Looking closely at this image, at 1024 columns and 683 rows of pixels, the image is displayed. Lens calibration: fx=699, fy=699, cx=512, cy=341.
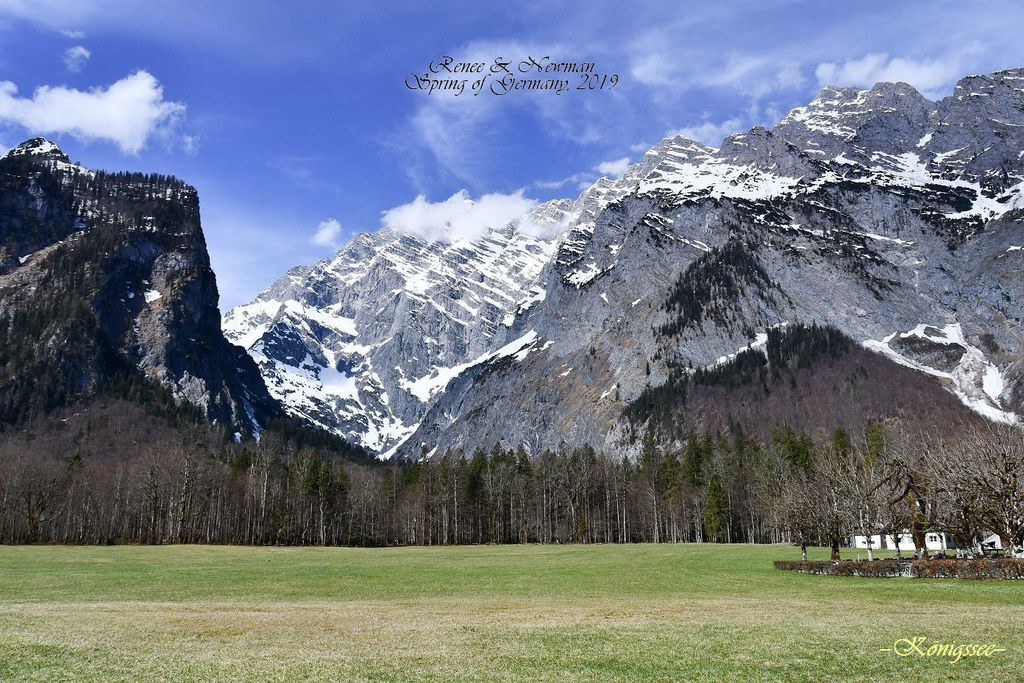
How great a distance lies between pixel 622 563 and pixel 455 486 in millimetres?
78081

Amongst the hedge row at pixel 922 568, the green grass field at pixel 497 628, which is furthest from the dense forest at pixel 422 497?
the green grass field at pixel 497 628

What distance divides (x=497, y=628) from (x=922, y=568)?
119 ft

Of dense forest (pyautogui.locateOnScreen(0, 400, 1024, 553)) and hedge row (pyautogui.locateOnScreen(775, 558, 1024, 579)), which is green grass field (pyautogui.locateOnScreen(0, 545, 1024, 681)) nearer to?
hedge row (pyautogui.locateOnScreen(775, 558, 1024, 579))

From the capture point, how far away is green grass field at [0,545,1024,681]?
63.2 feet

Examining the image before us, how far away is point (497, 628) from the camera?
88.3 feet

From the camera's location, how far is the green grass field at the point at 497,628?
19.3 meters

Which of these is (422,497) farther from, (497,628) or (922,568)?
(497,628)

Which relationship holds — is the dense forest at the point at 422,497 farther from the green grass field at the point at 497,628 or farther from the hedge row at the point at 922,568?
the green grass field at the point at 497,628

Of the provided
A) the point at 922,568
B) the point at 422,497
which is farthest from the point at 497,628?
the point at 422,497

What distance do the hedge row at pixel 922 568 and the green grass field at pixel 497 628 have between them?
2.39m

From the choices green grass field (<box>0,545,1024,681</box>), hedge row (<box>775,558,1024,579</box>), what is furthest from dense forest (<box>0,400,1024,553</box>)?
green grass field (<box>0,545,1024,681</box>)

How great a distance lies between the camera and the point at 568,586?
4722 cm

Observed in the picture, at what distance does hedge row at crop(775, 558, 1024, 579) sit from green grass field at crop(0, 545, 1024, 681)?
7.86ft

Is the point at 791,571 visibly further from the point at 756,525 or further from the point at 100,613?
the point at 756,525
